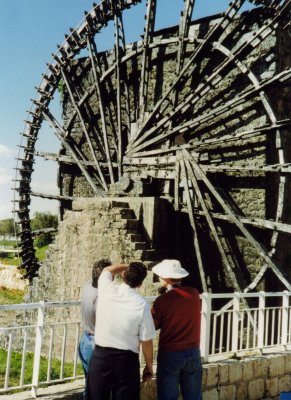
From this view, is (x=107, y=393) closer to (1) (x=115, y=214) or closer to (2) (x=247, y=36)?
(1) (x=115, y=214)

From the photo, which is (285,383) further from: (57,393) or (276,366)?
(57,393)

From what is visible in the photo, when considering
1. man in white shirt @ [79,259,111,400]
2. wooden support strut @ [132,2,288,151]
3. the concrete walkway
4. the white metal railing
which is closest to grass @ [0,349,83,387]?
the white metal railing

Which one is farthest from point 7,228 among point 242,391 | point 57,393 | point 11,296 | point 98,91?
point 57,393

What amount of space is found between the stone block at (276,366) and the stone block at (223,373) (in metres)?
0.73

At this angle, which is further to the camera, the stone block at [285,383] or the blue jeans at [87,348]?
the stone block at [285,383]

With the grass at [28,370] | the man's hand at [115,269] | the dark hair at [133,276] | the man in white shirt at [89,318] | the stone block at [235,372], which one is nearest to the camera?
the dark hair at [133,276]

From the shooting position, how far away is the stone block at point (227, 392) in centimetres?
474

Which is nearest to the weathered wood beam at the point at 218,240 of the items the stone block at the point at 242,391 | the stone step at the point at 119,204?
the stone step at the point at 119,204

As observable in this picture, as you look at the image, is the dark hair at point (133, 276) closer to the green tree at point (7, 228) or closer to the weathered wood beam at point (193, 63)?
the weathered wood beam at point (193, 63)

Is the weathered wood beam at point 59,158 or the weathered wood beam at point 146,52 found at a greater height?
the weathered wood beam at point 146,52

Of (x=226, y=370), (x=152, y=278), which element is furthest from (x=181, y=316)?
(x=152, y=278)

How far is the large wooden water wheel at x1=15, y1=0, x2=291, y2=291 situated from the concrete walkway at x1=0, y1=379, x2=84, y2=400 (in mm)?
5144

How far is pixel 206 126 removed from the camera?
10.3 meters

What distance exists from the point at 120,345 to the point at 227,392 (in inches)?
85.7
